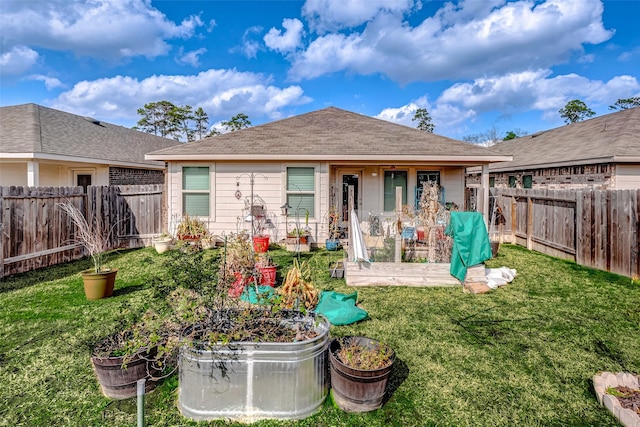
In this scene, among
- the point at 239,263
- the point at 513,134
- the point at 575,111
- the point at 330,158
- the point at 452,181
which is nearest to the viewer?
the point at 239,263

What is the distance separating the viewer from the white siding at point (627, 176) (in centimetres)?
984

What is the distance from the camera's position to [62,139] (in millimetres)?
11617

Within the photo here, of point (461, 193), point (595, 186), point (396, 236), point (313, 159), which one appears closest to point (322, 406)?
point (396, 236)

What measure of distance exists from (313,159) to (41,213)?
6.18 metres

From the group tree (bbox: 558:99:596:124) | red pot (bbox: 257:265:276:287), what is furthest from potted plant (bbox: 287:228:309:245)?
tree (bbox: 558:99:596:124)

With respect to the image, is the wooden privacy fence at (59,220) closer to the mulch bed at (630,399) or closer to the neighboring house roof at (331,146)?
the neighboring house roof at (331,146)

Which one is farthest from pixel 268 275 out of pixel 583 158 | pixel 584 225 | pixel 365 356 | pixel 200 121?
pixel 200 121

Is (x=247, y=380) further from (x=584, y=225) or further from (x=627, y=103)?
(x=627, y=103)

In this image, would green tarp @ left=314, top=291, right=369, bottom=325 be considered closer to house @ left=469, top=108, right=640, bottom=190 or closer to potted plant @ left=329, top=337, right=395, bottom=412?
potted plant @ left=329, top=337, right=395, bottom=412

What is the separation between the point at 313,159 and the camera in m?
9.34

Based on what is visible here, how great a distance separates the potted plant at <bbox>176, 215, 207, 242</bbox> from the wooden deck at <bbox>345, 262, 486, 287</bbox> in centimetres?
473

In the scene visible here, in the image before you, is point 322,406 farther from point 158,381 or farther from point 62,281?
point 62,281

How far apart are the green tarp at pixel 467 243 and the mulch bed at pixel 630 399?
3.23 meters

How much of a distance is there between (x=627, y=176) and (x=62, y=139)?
17495 millimetres
